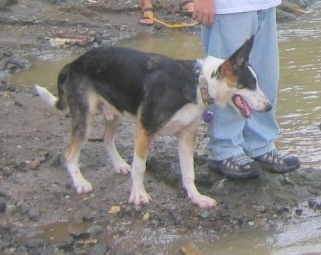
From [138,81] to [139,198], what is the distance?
82cm

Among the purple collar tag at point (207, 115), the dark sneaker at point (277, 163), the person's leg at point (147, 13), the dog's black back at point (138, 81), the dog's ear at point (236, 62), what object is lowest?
the person's leg at point (147, 13)

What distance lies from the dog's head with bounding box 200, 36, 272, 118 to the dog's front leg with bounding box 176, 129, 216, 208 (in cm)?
45

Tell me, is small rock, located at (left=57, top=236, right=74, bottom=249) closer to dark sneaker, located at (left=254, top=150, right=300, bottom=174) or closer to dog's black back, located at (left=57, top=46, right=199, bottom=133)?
dog's black back, located at (left=57, top=46, right=199, bottom=133)

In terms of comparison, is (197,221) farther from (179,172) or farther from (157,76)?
(157,76)

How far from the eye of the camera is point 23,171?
5.98m

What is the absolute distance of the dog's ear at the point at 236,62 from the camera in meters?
4.89

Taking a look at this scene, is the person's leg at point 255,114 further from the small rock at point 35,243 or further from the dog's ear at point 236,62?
the small rock at point 35,243

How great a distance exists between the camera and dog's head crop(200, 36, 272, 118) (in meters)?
4.97

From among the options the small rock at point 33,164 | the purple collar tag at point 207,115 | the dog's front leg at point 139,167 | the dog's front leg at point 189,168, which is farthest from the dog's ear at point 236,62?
the small rock at point 33,164

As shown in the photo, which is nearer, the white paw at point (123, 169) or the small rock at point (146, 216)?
the small rock at point (146, 216)

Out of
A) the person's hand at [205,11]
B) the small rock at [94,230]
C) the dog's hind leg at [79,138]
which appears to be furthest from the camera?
the dog's hind leg at [79,138]

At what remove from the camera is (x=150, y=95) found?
525 cm

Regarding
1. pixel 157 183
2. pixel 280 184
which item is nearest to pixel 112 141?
pixel 157 183

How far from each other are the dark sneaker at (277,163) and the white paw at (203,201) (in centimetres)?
57
